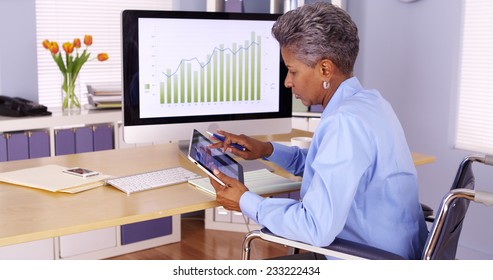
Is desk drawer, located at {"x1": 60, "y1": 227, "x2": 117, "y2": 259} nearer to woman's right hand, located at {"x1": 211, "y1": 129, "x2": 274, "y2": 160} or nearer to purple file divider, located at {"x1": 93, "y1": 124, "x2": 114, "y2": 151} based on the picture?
purple file divider, located at {"x1": 93, "y1": 124, "x2": 114, "y2": 151}

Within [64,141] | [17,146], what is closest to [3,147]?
[17,146]

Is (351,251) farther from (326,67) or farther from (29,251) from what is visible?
(29,251)

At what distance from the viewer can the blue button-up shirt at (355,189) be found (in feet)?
5.13

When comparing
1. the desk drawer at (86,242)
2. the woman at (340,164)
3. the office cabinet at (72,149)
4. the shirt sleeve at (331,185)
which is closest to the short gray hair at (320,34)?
the woman at (340,164)

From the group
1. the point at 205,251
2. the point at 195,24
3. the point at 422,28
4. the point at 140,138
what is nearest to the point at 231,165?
the point at 140,138

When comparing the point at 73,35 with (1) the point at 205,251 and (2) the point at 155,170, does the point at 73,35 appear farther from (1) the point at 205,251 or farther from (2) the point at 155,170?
(2) the point at 155,170

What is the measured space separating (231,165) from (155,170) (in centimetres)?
33

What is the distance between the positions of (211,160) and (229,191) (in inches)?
6.3

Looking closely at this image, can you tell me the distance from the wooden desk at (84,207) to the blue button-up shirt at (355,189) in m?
0.23

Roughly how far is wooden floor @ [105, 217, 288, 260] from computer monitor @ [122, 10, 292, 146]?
119cm

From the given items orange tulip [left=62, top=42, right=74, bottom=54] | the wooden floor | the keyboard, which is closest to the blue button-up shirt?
the keyboard

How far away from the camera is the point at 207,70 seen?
2.44m

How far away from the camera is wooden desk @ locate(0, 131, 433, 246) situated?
162 centimetres

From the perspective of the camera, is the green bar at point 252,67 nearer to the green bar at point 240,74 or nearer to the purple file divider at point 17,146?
the green bar at point 240,74
